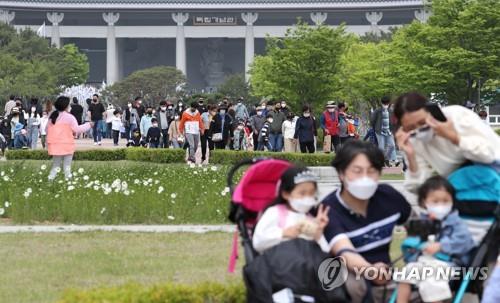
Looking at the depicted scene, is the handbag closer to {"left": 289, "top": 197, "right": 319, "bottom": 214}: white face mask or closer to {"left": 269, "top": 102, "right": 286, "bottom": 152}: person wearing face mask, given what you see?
{"left": 269, "top": 102, "right": 286, "bottom": 152}: person wearing face mask

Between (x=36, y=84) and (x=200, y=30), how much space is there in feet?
103

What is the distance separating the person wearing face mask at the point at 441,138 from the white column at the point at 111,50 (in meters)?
76.8

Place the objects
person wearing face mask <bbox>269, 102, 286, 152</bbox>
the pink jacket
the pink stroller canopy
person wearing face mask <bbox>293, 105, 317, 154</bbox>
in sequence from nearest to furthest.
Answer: the pink stroller canopy, the pink jacket, person wearing face mask <bbox>293, 105, 317, 154</bbox>, person wearing face mask <bbox>269, 102, 286, 152</bbox>

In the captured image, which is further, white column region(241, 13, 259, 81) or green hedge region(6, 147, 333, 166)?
white column region(241, 13, 259, 81)

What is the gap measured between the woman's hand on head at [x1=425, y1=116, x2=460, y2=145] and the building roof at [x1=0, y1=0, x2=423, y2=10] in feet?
238

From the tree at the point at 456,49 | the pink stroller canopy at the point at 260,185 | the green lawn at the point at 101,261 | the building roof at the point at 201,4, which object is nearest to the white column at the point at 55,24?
the building roof at the point at 201,4

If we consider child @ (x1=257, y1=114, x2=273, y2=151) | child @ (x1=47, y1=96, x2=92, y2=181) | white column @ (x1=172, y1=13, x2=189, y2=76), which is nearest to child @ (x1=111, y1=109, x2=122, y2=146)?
child @ (x1=257, y1=114, x2=273, y2=151)

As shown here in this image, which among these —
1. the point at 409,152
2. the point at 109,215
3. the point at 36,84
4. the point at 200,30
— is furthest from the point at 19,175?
the point at 200,30

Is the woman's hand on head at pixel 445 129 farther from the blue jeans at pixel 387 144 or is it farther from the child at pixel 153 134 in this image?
the child at pixel 153 134

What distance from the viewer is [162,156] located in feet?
68.3

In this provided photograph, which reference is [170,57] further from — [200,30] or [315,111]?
[315,111]

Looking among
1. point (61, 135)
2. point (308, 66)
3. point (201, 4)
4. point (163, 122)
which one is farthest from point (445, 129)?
point (201, 4)

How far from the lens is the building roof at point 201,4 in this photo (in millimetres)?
77125

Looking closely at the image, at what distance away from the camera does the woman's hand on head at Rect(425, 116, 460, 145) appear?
5527 mm
